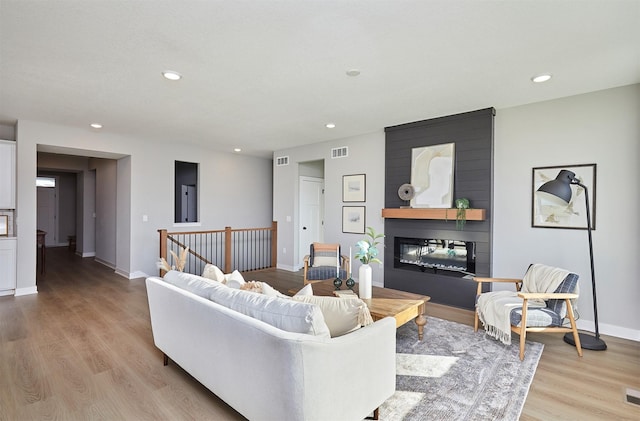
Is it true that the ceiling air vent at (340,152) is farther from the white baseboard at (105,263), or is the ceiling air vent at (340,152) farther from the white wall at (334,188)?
the white baseboard at (105,263)

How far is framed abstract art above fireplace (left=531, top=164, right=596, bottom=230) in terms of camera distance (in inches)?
141

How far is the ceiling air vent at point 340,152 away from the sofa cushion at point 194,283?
157 inches

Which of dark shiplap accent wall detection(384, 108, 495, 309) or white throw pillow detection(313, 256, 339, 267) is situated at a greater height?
dark shiplap accent wall detection(384, 108, 495, 309)

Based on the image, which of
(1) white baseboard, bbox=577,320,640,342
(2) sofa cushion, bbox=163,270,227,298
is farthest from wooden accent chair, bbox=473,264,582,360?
(2) sofa cushion, bbox=163,270,227,298

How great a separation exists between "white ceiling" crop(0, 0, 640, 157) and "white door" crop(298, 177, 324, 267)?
2794 mm

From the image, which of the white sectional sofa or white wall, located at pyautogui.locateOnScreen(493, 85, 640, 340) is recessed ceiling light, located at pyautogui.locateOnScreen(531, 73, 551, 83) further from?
the white sectional sofa

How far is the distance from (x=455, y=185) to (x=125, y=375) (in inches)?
170

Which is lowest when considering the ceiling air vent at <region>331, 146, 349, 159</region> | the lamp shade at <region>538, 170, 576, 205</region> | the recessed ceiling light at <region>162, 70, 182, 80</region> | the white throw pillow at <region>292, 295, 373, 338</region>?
the white throw pillow at <region>292, 295, 373, 338</region>

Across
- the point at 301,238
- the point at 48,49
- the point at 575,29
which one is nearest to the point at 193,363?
the point at 48,49

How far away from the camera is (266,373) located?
5.47 feet

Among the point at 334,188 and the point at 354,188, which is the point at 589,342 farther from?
the point at 334,188

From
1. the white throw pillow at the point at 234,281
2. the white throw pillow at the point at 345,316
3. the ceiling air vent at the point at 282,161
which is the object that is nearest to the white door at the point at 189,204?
the ceiling air vent at the point at 282,161

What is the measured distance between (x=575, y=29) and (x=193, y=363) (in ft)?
12.0

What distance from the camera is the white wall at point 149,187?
16.1 feet
